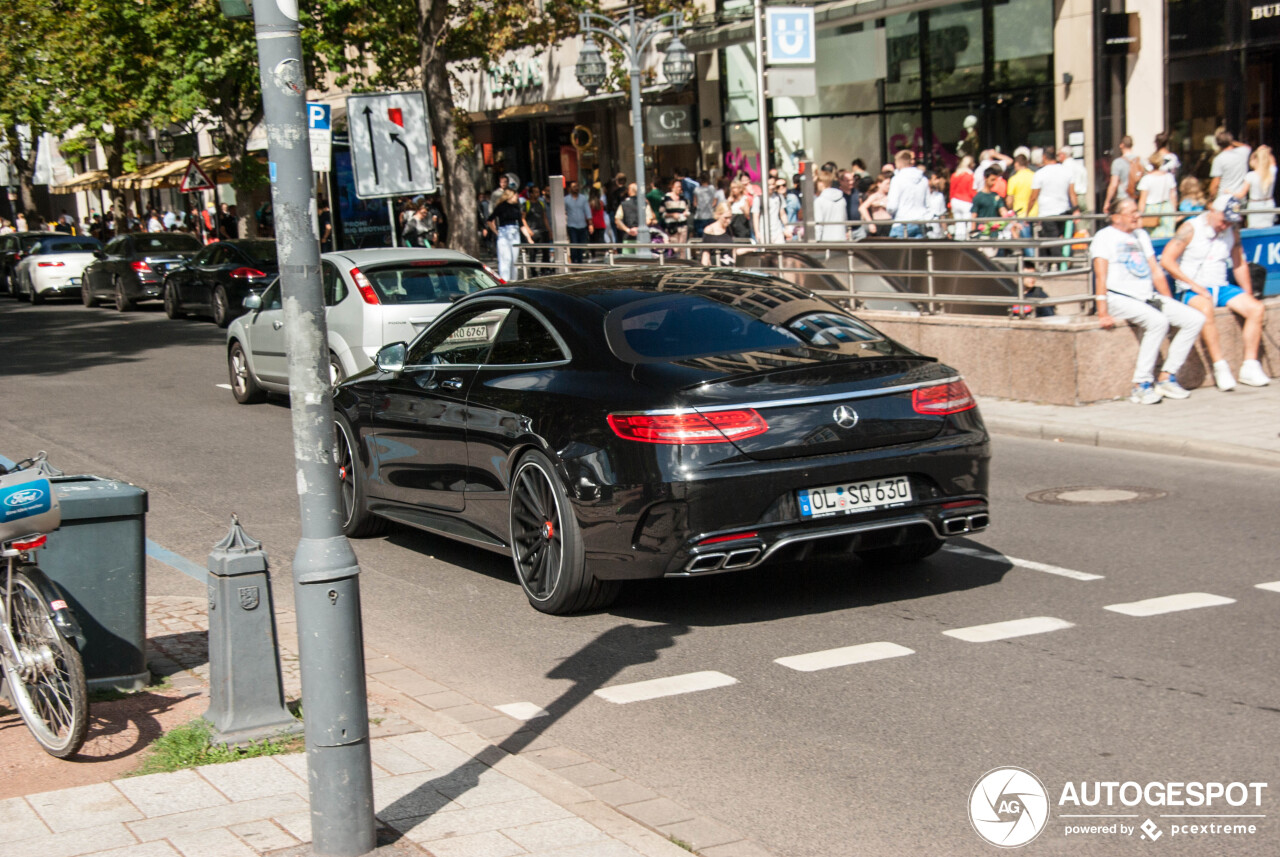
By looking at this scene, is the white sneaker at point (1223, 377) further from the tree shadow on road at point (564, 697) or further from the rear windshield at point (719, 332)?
the tree shadow on road at point (564, 697)

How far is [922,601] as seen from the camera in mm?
7297

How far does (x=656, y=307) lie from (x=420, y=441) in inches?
66.8

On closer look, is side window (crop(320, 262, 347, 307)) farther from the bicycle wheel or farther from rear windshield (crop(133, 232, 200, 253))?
rear windshield (crop(133, 232, 200, 253))

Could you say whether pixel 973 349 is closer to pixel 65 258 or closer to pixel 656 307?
pixel 656 307

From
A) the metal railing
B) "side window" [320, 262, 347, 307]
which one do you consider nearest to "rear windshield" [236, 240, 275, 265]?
the metal railing

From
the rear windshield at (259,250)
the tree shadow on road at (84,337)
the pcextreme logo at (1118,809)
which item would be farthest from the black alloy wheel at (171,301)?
the pcextreme logo at (1118,809)

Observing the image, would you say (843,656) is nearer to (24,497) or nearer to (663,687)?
(663,687)

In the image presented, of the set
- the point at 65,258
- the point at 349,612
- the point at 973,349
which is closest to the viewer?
the point at 349,612

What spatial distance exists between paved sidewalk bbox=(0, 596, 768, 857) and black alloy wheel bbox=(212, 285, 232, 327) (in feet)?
68.8

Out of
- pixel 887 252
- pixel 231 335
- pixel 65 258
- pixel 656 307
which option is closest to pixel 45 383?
pixel 231 335

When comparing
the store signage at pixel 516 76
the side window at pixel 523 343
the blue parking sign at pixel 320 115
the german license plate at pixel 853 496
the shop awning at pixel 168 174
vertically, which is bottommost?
the german license plate at pixel 853 496

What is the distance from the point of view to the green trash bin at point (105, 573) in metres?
5.85

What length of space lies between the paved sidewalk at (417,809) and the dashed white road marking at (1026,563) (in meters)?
3.38

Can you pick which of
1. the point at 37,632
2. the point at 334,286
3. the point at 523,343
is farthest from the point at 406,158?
the point at 37,632
